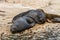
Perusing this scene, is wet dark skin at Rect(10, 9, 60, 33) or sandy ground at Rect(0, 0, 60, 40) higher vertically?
wet dark skin at Rect(10, 9, 60, 33)

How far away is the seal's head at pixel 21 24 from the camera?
3737mm

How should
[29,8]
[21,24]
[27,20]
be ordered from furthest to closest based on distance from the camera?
[29,8], [27,20], [21,24]

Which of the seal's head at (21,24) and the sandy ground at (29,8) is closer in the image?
the seal's head at (21,24)

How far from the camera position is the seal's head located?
374 centimetres

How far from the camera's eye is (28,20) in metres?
4.06

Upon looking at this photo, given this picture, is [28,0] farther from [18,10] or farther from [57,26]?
[57,26]

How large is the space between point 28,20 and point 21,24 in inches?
10.8

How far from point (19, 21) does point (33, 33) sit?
353 mm

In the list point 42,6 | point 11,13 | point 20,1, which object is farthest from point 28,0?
point 11,13

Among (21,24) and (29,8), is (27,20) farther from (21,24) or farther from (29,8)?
(29,8)

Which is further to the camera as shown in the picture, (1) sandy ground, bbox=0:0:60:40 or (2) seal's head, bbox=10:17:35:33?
(1) sandy ground, bbox=0:0:60:40

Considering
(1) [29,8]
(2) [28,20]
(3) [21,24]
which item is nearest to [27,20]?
(2) [28,20]

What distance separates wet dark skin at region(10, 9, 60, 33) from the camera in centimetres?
377

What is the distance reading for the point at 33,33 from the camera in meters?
3.72
